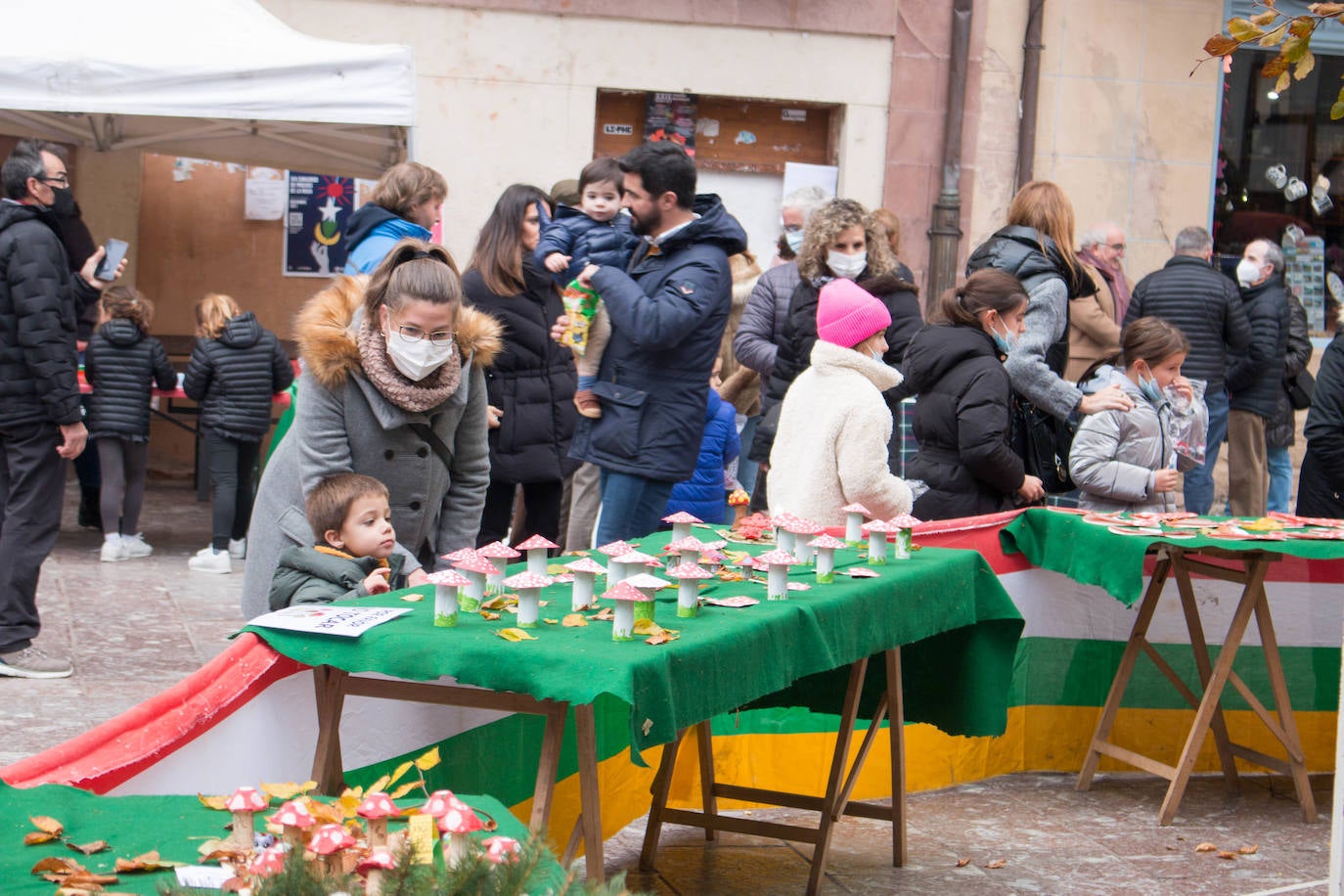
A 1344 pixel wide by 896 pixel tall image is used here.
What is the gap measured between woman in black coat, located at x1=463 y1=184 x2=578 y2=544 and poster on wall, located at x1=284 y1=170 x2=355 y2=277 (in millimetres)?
6566

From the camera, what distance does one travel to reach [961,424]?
5559 millimetres

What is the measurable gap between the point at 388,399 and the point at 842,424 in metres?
1.51

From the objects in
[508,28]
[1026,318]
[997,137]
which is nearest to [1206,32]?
[997,137]

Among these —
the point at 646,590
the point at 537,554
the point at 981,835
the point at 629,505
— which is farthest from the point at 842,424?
the point at 646,590

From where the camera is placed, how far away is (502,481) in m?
6.30

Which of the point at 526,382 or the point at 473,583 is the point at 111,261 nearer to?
the point at 526,382

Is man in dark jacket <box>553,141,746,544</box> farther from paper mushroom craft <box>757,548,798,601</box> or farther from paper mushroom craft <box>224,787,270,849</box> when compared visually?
paper mushroom craft <box>224,787,270,849</box>

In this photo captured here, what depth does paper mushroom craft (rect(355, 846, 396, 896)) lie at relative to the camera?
6.24 feet

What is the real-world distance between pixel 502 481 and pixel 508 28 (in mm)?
6275

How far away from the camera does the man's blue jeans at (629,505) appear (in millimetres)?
5516

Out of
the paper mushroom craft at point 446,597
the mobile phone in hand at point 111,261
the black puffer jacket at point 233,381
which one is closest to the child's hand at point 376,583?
the paper mushroom craft at point 446,597

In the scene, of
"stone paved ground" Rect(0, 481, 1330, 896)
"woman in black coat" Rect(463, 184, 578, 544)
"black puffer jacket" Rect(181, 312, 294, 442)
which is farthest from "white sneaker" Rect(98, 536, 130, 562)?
"woman in black coat" Rect(463, 184, 578, 544)

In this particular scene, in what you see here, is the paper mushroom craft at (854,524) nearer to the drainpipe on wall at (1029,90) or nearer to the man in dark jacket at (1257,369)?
the man in dark jacket at (1257,369)

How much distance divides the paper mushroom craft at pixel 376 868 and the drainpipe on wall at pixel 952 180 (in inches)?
416
